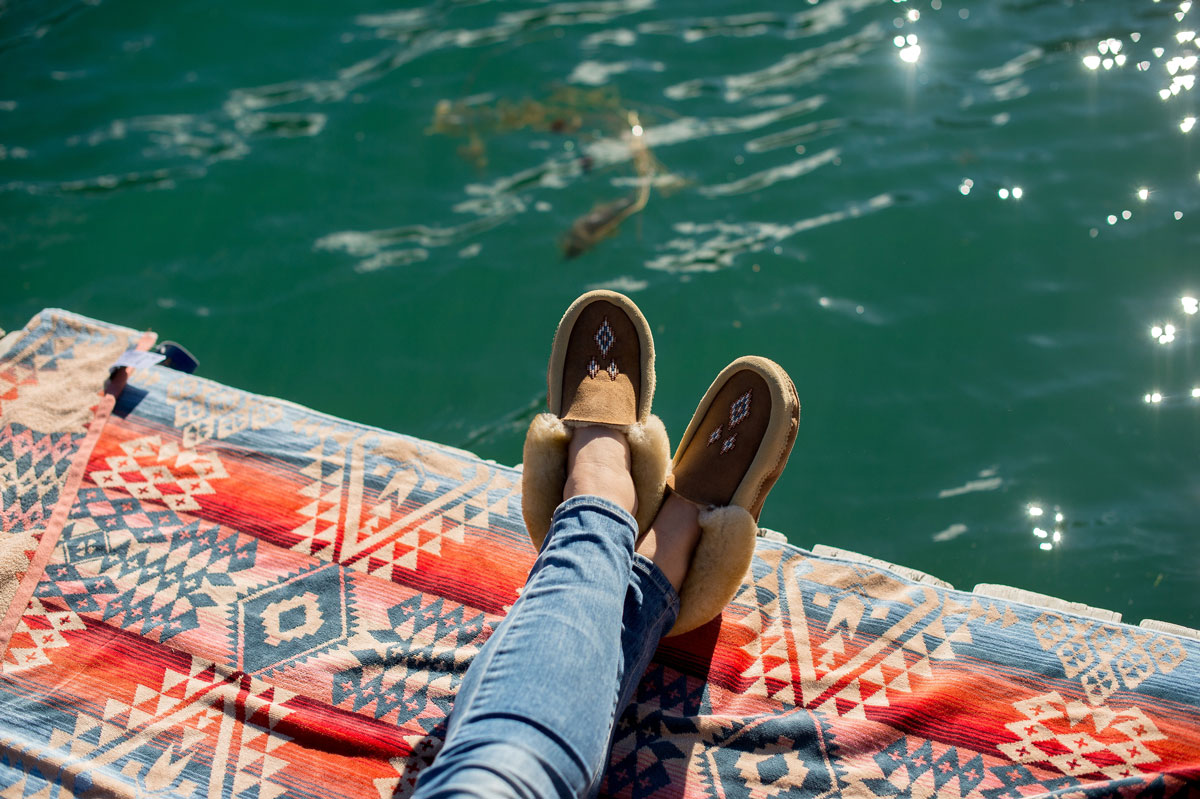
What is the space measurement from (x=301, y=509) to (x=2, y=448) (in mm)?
1003

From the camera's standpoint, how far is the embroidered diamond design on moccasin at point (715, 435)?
80.8 inches

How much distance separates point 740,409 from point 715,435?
98mm

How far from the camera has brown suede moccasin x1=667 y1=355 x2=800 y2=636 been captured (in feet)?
6.10

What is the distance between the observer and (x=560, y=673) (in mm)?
1374

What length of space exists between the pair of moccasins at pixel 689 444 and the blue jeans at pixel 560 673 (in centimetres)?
21

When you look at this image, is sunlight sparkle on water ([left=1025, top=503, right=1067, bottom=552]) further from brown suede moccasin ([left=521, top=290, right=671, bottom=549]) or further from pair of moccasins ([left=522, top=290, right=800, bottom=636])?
brown suede moccasin ([left=521, top=290, right=671, bottom=549])

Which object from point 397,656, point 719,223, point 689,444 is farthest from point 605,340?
point 719,223

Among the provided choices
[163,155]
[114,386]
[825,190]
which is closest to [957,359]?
[825,190]

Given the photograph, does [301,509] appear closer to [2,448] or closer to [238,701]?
[238,701]

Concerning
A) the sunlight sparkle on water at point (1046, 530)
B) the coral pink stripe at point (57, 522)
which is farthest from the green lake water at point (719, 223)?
the coral pink stripe at point (57, 522)

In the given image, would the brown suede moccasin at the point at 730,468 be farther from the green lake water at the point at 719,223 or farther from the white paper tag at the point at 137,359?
the white paper tag at the point at 137,359

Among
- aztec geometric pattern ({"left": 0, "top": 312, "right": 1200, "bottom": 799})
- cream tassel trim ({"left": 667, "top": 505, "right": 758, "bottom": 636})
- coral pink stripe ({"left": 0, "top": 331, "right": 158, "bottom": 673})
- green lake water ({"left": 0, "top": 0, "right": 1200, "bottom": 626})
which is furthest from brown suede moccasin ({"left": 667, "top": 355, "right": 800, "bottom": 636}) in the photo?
coral pink stripe ({"left": 0, "top": 331, "right": 158, "bottom": 673})

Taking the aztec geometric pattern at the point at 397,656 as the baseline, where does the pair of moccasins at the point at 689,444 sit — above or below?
above

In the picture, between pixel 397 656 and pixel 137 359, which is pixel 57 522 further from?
pixel 397 656
